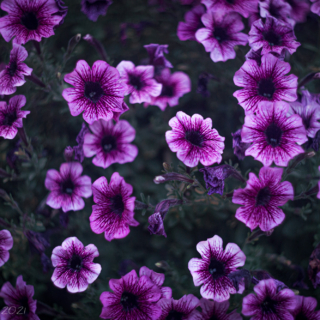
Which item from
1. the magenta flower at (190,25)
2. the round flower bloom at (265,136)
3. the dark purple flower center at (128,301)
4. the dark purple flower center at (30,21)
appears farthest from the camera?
the magenta flower at (190,25)

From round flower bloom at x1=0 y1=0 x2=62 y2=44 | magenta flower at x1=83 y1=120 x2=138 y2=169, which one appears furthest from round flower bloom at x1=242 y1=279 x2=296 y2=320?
round flower bloom at x1=0 y1=0 x2=62 y2=44

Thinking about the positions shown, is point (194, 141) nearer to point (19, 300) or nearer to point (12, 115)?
Result: point (12, 115)

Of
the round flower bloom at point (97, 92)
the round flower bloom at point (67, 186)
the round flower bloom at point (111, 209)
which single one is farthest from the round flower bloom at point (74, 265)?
the round flower bloom at point (97, 92)

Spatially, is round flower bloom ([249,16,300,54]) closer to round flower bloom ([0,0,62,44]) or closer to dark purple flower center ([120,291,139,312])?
round flower bloom ([0,0,62,44])

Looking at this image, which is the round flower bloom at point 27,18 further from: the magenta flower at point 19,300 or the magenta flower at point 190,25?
the magenta flower at point 19,300

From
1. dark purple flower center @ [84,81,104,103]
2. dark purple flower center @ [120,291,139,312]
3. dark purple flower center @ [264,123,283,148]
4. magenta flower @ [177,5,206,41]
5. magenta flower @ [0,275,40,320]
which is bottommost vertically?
magenta flower @ [0,275,40,320]

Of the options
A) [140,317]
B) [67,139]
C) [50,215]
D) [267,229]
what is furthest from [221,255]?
[67,139]

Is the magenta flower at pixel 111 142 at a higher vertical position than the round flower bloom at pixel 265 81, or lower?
lower
